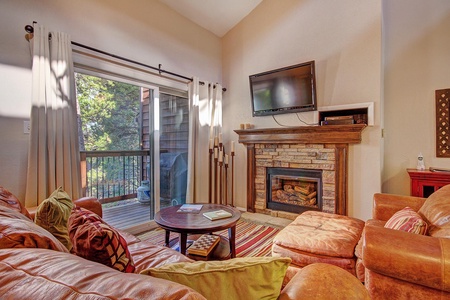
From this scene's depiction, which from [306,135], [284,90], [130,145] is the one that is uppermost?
[284,90]

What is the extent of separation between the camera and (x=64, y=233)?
1270 mm

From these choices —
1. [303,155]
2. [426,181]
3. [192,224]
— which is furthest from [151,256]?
[426,181]

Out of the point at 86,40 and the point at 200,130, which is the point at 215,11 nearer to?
the point at 200,130

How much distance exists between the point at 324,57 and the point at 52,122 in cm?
324

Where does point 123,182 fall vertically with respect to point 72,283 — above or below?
below

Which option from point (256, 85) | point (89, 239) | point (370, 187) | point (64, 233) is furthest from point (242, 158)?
point (89, 239)

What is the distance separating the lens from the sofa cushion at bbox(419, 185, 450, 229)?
1.38 metres

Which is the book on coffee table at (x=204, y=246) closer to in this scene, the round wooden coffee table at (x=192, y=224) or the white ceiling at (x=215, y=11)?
the round wooden coffee table at (x=192, y=224)

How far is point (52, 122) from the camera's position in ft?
7.03

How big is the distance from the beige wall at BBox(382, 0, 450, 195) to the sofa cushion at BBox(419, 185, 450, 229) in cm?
160

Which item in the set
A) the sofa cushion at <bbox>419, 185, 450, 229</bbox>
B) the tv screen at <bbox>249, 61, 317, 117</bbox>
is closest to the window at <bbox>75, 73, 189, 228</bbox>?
the tv screen at <bbox>249, 61, 317, 117</bbox>

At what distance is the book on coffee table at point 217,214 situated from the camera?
77.8 inches

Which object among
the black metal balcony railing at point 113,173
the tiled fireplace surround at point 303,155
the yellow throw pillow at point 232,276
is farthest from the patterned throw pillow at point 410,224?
the black metal balcony railing at point 113,173

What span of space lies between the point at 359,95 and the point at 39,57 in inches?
134
